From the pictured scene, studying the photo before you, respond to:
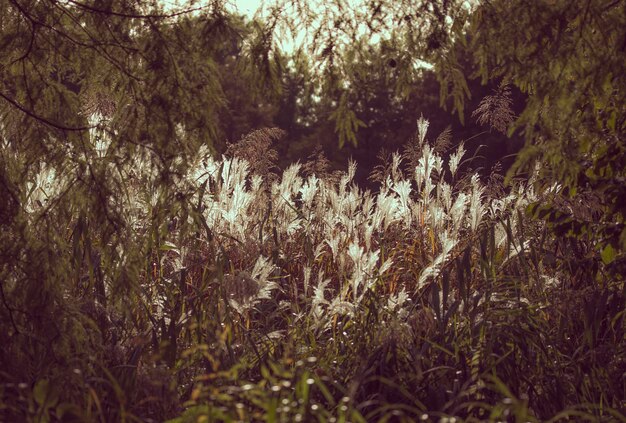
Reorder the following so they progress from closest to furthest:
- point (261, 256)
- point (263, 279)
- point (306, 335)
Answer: point (263, 279) → point (261, 256) → point (306, 335)

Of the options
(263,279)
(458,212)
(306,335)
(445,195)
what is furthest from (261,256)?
(445,195)

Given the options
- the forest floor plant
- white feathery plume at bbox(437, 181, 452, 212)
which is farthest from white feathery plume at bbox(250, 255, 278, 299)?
white feathery plume at bbox(437, 181, 452, 212)

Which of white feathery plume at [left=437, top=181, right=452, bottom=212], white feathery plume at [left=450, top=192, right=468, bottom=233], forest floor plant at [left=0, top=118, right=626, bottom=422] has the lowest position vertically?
forest floor plant at [left=0, top=118, right=626, bottom=422]

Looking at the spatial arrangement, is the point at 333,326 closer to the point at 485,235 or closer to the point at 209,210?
the point at 485,235

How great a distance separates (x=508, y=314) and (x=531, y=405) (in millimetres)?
573

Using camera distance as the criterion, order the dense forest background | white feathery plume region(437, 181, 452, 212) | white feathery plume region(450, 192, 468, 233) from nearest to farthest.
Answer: the dense forest background < white feathery plume region(450, 192, 468, 233) < white feathery plume region(437, 181, 452, 212)

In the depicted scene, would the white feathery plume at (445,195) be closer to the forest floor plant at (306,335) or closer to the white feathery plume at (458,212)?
the white feathery plume at (458,212)

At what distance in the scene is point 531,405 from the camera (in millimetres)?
4234

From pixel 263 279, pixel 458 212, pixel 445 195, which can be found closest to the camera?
pixel 263 279

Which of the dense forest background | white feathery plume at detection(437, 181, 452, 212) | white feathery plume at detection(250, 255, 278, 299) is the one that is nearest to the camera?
the dense forest background

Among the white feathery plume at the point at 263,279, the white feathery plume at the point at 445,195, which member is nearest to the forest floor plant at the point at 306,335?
the white feathery plume at the point at 263,279

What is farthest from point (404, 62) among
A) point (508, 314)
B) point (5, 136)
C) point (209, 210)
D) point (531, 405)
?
point (209, 210)

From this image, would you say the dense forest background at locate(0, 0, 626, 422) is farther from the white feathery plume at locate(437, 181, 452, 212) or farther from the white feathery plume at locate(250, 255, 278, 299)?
the white feathery plume at locate(437, 181, 452, 212)

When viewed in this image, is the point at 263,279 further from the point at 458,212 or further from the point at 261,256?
the point at 458,212
